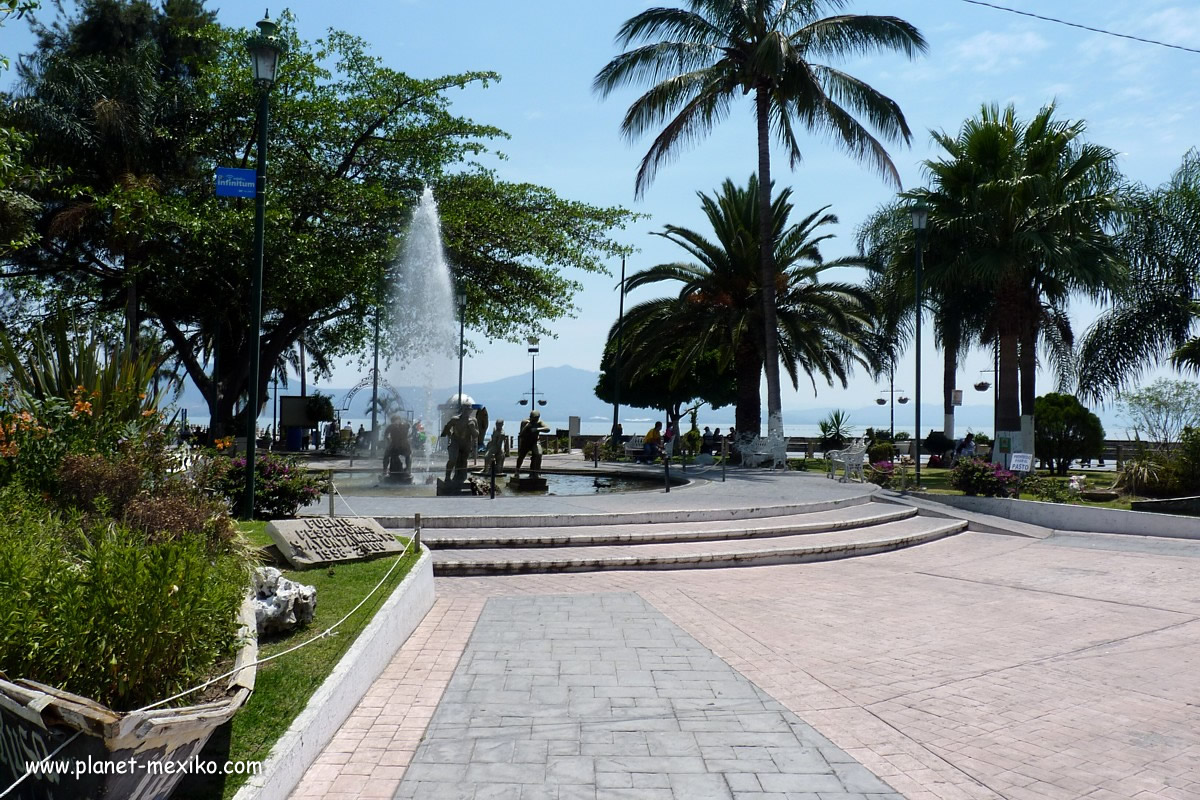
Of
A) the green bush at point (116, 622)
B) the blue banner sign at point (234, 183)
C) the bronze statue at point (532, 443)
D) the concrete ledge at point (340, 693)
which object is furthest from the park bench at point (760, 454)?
the green bush at point (116, 622)

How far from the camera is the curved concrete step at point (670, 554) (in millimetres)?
10000

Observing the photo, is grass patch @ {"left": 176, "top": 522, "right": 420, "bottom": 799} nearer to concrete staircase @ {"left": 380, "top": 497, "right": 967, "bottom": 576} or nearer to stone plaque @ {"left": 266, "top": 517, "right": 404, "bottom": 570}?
stone plaque @ {"left": 266, "top": 517, "right": 404, "bottom": 570}

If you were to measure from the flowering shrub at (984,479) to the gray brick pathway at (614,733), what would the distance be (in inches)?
522

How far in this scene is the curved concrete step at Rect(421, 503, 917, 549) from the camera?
11023 mm

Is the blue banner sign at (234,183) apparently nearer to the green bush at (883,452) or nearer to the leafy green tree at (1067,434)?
the green bush at (883,452)

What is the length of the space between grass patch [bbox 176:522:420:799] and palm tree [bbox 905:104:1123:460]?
65.5 feet

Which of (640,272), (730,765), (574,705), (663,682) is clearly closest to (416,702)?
(574,705)

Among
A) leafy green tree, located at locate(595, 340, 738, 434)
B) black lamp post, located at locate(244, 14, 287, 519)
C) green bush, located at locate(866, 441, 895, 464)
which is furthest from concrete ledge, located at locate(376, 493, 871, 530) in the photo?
leafy green tree, located at locate(595, 340, 738, 434)

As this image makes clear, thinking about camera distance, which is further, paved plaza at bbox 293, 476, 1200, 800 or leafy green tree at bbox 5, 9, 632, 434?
leafy green tree at bbox 5, 9, 632, 434

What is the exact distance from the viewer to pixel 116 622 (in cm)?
326

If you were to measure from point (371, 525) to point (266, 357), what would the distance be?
65.2ft

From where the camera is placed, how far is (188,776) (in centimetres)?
355

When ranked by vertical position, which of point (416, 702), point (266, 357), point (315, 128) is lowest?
point (416, 702)

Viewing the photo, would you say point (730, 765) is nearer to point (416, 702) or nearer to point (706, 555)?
point (416, 702)
